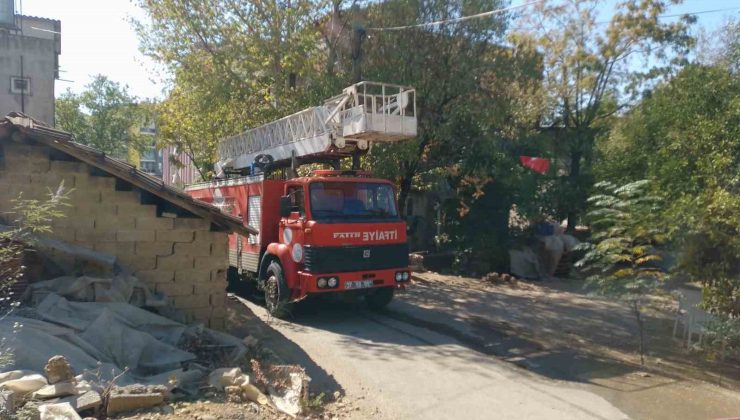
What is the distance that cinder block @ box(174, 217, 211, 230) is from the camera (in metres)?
7.89

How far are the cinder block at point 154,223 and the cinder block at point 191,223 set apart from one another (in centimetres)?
11

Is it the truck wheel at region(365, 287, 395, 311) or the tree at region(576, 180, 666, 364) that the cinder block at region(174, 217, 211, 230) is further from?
the tree at region(576, 180, 666, 364)

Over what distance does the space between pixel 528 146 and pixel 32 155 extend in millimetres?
13718

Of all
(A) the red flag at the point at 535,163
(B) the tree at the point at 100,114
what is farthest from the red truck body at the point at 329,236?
(B) the tree at the point at 100,114

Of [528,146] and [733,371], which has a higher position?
[528,146]

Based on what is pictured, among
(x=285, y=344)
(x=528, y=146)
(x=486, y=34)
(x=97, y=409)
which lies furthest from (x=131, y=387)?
(x=528, y=146)

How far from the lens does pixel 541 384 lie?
21.6ft

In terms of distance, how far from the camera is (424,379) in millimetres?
6641

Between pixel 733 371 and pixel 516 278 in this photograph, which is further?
pixel 516 278

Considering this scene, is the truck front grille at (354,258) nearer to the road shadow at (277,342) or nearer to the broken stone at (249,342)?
the road shadow at (277,342)

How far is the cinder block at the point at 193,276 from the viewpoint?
25.9 ft

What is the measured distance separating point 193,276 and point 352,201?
3062 mm

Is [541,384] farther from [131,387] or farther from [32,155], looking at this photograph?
[32,155]

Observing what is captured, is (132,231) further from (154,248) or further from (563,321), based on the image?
(563,321)
